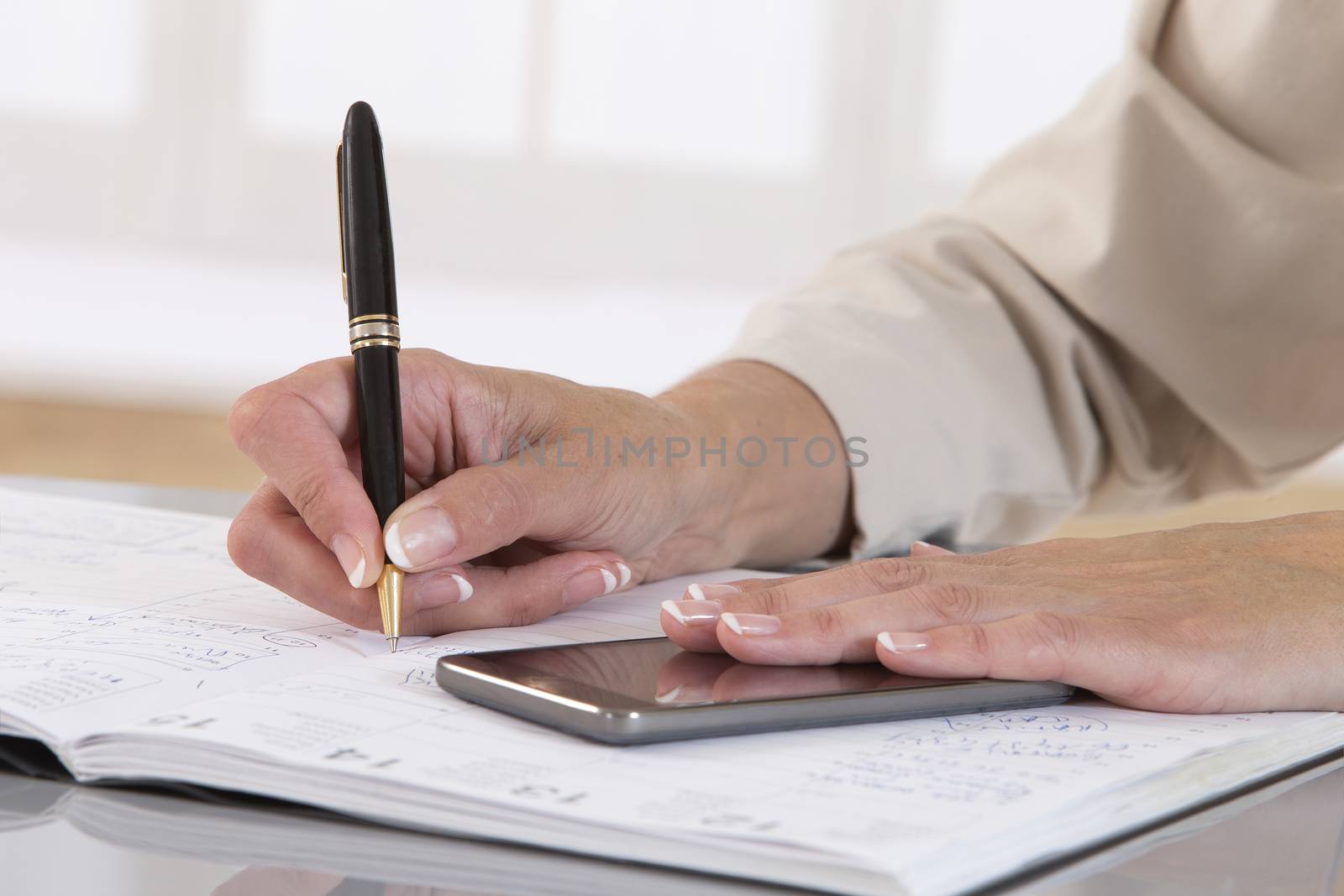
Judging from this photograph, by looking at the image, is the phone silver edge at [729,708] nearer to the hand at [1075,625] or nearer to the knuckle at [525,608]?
the hand at [1075,625]

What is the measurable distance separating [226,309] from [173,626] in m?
2.51

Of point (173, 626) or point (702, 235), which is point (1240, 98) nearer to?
point (173, 626)

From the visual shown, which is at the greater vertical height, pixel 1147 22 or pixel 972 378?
pixel 1147 22

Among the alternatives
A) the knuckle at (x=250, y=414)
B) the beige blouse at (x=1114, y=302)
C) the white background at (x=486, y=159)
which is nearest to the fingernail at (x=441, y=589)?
the knuckle at (x=250, y=414)

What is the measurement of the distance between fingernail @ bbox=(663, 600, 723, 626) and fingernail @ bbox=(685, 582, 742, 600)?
12 millimetres

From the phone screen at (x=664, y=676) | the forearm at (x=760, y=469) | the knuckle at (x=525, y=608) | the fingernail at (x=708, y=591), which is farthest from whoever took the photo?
the forearm at (x=760, y=469)

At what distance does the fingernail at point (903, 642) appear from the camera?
0.54m

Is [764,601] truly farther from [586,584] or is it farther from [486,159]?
[486,159]

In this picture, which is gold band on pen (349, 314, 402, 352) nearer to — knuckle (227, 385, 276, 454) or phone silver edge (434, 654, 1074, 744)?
knuckle (227, 385, 276, 454)

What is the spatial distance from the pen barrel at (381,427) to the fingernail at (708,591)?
0.16 metres

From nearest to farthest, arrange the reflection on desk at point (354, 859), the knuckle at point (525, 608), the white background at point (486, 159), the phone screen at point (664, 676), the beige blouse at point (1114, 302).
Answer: the reflection on desk at point (354, 859) → the phone screen at point (664, 676) → the knuckle at point (525, 608) → the beige blouse at point (1114, 302) → the white background at point (486, 159)

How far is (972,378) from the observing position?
1.05 meters

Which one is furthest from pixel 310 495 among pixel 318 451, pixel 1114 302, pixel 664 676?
pixel 1114 302

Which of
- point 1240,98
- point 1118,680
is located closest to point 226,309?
point 1240,98
